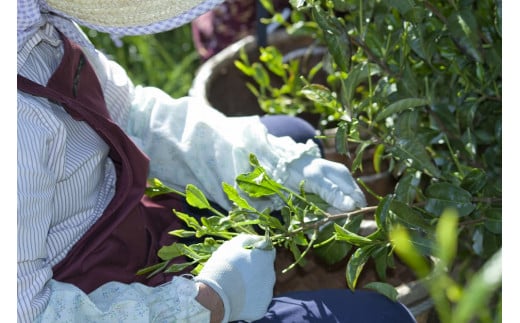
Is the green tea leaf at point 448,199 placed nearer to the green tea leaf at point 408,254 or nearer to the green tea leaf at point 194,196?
the green tea leaf at point 194,196

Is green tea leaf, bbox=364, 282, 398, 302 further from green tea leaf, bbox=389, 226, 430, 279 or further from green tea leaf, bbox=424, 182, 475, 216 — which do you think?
green tea leaf, bbox=389, 226, 430, 279

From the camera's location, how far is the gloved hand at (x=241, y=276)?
3.09ft

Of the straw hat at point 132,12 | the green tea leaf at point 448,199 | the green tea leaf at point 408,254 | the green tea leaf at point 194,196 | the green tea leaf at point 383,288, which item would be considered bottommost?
the green tea leaf at point 383,288

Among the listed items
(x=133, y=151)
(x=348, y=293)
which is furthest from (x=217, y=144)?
(x=348, y=293)

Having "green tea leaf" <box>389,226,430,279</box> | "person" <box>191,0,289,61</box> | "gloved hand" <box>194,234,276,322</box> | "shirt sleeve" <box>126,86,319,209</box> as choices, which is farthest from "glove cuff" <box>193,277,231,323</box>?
"person" <box>191,0,289,61</box>

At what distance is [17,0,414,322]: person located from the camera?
89 cm

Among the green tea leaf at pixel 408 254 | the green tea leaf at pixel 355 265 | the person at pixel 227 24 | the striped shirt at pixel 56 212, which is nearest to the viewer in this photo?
the green tea leaf at pixel 408 254

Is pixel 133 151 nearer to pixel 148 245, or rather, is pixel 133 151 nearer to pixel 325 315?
pixel 148 245

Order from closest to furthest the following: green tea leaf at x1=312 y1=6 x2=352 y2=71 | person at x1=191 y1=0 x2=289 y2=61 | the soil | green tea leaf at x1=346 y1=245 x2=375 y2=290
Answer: green tea leaf at x1=346 y1=245 x2=375 y2=290, green tea leaf at x1=312 y1=6 x2=352 y2=71, the soil, person at x1=191 y1=0 x2=289 y2=61

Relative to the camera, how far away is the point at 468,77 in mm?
1193

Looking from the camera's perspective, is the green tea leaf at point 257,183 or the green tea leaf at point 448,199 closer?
the green tea leaf at point 257,183

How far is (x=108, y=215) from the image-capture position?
3.39ft

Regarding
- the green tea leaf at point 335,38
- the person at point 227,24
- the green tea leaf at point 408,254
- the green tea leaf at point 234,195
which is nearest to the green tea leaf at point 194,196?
the green tea leaf at point 234,195

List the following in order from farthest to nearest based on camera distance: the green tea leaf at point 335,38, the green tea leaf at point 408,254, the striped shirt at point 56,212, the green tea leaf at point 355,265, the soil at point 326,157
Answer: the soil at point 326,157 < the green tea leaf at point 335,38 < the green tea leaf at point 355,265 < the striped shirt at point 56,212 < the green tea leaf at point 408,254
